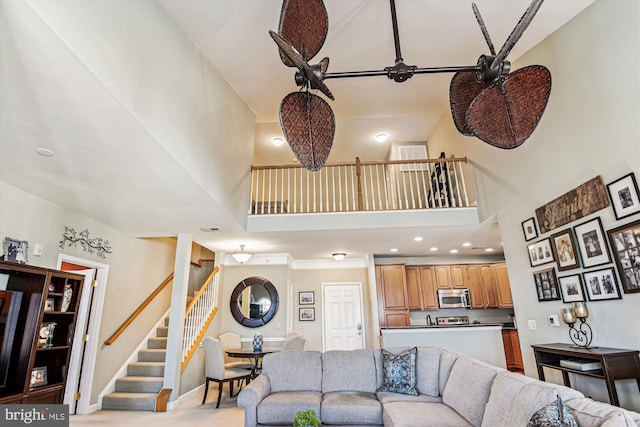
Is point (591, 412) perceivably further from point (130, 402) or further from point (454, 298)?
point (454, 298)

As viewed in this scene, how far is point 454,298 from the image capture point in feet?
25.1

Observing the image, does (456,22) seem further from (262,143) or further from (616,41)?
(262,143)

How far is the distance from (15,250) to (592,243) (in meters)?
5.81

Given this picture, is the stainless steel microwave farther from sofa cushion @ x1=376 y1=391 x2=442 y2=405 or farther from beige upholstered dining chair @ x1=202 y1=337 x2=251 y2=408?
beige upholstered dining chair @ x1=202 y1=337 x2=251 y2=408

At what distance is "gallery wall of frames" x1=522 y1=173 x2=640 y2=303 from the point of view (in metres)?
2.74

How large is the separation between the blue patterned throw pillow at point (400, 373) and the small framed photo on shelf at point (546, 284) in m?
1.58

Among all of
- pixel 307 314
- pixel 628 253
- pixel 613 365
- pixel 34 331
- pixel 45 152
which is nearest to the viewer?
pixel 613 365

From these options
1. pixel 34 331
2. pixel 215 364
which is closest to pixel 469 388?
pixel 215 364

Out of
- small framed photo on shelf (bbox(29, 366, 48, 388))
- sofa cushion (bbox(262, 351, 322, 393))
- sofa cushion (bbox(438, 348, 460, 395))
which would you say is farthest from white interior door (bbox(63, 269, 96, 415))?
sofa cushion (bbox(438, 348, 460, 395))

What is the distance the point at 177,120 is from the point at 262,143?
436cm

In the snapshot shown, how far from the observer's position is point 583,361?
9.68 ft

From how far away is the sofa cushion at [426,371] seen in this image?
343 cm

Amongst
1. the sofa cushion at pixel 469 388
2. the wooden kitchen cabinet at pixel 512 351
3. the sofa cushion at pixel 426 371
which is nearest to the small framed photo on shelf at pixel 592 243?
the sofa cushion at pixel 469 388

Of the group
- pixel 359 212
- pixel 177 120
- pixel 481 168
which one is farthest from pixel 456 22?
pixel 177 120
